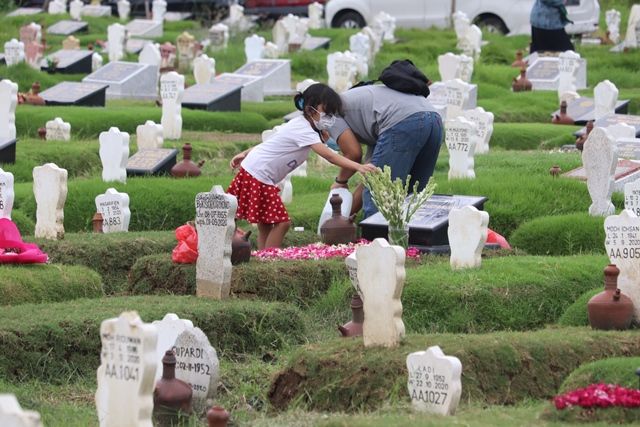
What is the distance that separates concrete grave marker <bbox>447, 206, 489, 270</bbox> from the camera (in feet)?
39.0

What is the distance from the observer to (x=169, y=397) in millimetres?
9047

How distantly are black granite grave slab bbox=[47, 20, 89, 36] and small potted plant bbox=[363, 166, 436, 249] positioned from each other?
27.0 metres

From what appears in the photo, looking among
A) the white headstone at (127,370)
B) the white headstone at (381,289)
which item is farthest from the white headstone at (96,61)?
the white headstone at (127,370)

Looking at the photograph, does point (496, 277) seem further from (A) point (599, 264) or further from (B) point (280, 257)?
(B) point (280, 257)

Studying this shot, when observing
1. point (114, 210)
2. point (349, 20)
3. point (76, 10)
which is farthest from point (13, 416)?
point (76, 10)

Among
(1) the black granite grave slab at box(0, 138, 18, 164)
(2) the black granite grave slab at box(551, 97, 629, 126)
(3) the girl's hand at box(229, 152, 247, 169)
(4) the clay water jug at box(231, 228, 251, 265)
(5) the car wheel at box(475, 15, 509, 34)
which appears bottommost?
(5) the car wheel at box(475, 15, 509, 34)

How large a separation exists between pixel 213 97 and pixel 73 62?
6.36m

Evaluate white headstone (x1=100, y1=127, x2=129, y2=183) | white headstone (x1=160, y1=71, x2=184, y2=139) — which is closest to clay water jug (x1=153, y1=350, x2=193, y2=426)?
white headstone (x1=100, y1=127, x2=129, y2=183)

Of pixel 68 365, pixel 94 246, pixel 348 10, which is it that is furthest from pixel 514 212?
pixel 348 10

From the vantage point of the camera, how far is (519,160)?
18703 millimetres

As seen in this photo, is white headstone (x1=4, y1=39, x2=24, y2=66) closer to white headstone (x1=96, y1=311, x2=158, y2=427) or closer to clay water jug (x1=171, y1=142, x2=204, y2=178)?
clay water jug (x1=171, y1=142, x2=204, y2=178)

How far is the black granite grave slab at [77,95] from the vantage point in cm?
2533

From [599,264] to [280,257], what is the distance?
248 centimetres

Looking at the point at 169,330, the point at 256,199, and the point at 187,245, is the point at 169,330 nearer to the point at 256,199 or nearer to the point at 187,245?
the point at 187,245
